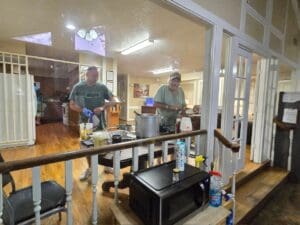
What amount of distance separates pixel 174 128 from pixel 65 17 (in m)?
2.34

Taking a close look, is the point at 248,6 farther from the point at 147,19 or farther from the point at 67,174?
the point at 67,174

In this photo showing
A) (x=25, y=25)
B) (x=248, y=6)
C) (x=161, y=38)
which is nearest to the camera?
(x=248, y=6)

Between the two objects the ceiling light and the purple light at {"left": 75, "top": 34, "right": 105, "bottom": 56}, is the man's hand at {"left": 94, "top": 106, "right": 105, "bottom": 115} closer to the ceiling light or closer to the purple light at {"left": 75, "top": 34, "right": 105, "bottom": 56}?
the ceiling light

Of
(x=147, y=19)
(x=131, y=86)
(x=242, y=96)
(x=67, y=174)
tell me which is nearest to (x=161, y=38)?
(x=147, y=19)

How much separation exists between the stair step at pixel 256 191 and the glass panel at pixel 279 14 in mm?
2444

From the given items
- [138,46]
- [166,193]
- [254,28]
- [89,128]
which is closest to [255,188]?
[166,193]

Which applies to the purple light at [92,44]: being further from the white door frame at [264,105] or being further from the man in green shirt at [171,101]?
the white door frame at [264,105]

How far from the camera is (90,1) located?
2.40 metres

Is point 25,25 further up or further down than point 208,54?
further up

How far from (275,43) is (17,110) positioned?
491cm

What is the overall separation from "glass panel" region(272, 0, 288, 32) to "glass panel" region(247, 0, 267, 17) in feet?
1.28

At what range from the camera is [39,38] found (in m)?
3.71

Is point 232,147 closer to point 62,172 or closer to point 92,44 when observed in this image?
point 62,172

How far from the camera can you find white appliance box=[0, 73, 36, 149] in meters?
3.56
